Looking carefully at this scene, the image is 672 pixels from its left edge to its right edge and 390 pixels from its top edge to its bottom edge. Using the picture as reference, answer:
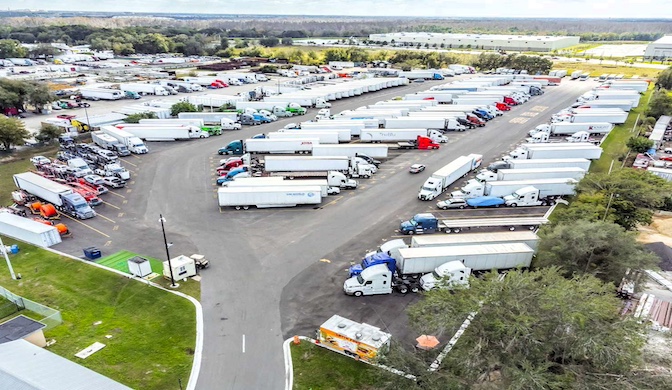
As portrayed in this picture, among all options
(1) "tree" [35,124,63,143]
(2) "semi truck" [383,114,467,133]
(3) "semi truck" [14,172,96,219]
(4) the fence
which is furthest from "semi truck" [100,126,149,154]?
(2) "semi truck" [383,114,467,133]

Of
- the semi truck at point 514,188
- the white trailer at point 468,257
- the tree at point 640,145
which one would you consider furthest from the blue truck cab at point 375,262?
the tree at point 640,145

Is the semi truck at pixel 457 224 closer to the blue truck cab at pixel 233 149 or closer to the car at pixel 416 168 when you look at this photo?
the car at pixel 416 168

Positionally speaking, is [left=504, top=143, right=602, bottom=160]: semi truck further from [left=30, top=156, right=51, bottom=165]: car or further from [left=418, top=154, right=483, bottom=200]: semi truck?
[left=30, top=156, right=51, bottom=165]: car

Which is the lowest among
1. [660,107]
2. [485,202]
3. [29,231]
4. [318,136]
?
[29,231]

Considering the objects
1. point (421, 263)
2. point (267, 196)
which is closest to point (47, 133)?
point (267, 196)

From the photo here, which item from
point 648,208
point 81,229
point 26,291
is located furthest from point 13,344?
point 648,208

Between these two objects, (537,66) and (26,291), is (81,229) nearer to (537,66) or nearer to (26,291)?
(26,291)

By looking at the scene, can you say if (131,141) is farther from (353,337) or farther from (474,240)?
(474,240)
